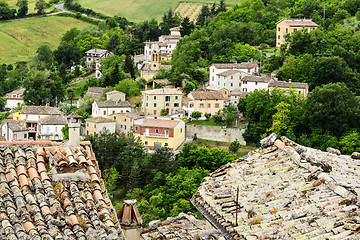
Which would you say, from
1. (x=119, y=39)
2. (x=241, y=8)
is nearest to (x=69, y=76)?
(x=119, y=39)

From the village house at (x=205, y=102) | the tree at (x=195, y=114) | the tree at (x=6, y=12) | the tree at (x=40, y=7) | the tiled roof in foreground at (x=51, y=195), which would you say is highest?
the tree at (x=40, y=7)

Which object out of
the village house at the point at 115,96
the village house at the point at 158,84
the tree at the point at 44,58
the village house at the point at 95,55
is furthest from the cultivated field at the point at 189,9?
the village house at the point at 115,96

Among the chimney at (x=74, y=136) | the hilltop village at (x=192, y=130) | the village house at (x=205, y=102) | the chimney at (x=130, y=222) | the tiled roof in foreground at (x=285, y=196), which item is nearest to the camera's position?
the hilltop village at (x=192, y=130)

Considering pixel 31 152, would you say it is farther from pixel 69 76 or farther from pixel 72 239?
pixel 69 76

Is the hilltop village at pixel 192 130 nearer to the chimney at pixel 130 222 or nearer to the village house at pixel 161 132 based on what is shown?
the chimney at pixel 130 222

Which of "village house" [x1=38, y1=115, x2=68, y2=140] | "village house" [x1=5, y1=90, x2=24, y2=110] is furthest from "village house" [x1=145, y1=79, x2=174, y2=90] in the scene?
"village house" [x1=5, y1=90, x2=24, y2=110]

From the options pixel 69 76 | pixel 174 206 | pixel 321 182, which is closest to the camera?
pixel 321 182

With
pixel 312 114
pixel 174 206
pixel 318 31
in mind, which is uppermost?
pixel 318 31

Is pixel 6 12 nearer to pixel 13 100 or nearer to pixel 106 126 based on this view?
pixel 13 100
